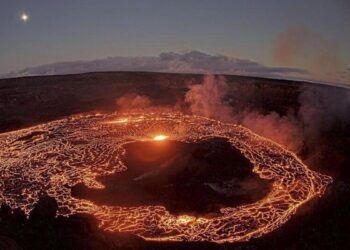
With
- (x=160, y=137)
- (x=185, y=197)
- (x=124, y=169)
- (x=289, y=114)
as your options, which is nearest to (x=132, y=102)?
(x=160, y=137)

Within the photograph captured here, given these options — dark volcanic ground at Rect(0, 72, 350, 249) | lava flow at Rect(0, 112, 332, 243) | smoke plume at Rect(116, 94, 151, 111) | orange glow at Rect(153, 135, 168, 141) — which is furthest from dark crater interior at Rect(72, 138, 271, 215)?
smoke plume at Rect(116, 94, 151, 111)

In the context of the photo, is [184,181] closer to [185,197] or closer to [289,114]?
[185,197]

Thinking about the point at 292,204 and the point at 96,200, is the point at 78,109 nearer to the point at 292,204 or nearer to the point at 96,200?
the point at 96,200

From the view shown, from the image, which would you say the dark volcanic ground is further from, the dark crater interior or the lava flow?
the lava flow

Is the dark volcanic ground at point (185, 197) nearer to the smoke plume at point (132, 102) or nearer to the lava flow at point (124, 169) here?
the lava flow at point (124, 169)

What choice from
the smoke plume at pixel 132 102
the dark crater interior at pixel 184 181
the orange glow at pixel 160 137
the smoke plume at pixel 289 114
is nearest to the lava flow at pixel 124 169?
the orange glow at pixel 160 137

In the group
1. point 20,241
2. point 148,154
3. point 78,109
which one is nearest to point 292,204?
point 148,154
